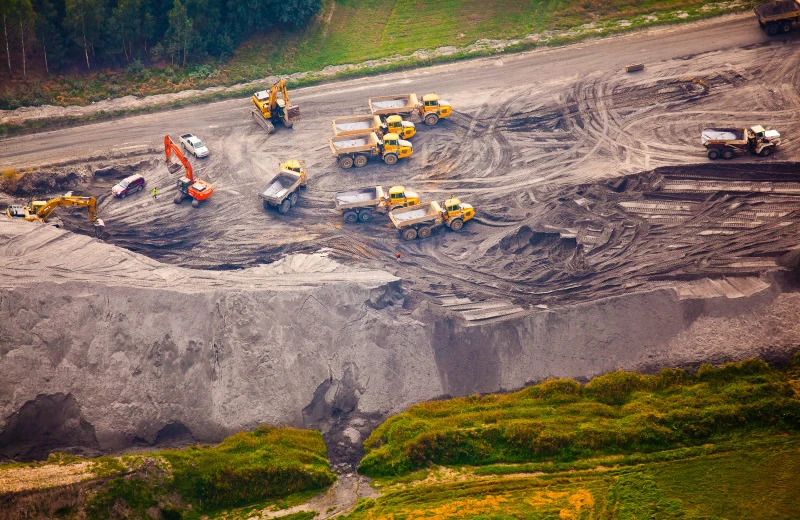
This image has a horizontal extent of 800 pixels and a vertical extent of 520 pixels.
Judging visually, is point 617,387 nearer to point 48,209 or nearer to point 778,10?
point 48,209

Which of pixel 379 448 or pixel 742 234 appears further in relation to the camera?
pixel 742 234

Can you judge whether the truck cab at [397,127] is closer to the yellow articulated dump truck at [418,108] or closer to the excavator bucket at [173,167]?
the yellow articulated dump truck at [418,108]

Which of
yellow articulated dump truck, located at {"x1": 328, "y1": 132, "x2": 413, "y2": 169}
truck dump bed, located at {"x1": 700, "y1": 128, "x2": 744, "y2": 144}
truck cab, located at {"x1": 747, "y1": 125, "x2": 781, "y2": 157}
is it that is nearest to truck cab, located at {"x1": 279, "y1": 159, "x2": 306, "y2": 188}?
yellow articulated dump truck, located at {"x1": 328, "y1": 132, "x2": 413, "y2": 169}

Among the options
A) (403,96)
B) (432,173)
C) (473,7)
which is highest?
(473,7)

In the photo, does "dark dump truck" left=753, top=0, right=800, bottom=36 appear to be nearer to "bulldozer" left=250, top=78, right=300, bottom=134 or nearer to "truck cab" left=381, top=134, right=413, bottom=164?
"truck cab" left=381, top=134, right=413, bottom=164

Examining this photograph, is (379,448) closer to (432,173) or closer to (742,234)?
(432,173)

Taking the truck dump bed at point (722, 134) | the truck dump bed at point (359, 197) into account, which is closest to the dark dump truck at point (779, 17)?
the truck dump bed at point (722, 134)

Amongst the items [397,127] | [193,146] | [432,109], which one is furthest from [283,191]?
[432,109]

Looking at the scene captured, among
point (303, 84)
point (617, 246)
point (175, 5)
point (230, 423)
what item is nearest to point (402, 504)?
point (230, 423)
